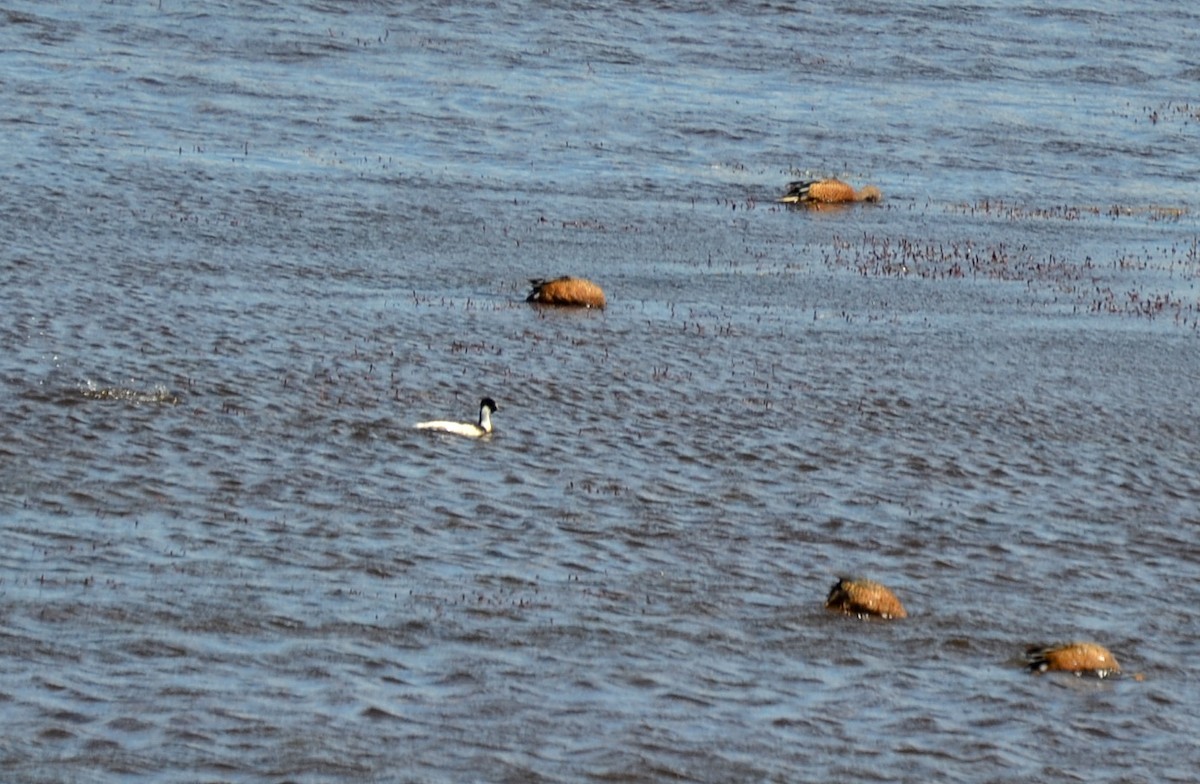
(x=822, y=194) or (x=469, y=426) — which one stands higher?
(x=822, y=194)

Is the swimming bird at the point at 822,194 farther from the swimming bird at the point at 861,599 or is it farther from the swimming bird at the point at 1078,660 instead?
the swimming bird at the point at 1078,660

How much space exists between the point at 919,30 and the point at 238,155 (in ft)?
83.1

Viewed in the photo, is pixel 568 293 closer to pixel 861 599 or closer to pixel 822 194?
pixel 822 194

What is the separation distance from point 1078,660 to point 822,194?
19324 millimetres

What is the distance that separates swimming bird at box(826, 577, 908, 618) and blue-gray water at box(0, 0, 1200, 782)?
0.12m

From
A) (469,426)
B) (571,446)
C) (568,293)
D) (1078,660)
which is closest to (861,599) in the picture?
(1078,660)

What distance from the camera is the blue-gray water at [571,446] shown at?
11.4 m

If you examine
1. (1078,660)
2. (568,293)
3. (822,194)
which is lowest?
(1078,660)

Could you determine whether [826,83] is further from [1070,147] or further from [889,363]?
[889,363]

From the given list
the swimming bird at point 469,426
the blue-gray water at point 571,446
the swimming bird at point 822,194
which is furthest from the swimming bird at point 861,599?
the swimming bird at point 822,194

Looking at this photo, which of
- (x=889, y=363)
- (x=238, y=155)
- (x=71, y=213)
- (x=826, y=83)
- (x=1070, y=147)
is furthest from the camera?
(x=826, y=83)

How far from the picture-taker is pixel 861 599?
13.3 meters

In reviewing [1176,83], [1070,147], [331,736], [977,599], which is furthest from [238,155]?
[1176,83]

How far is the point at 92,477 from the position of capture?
49.3ft
